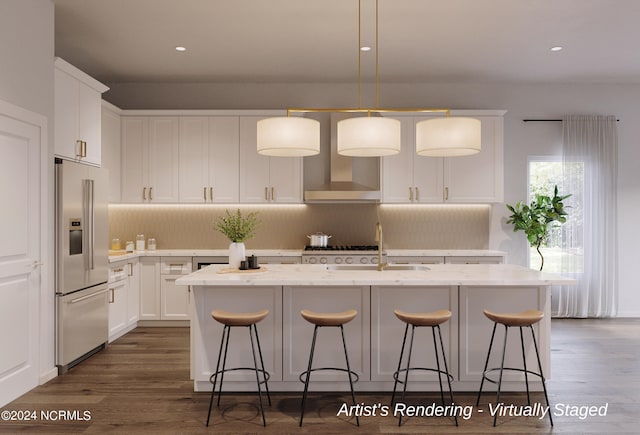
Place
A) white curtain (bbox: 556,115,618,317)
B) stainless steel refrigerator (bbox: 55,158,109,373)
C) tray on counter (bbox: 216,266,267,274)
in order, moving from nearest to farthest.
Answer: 1. tray on counter (bbox: 216,266,267,274)
2. stainless steel refrigerator (bbox: 55,158,109,373)
3. white curtain (bbox: 556,115,618,317)

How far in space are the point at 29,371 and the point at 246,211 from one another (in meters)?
3.28

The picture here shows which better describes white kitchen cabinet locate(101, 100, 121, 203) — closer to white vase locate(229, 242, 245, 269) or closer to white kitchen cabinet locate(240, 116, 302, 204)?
white kitchen cabinet locate(240, 116, 302, 204)

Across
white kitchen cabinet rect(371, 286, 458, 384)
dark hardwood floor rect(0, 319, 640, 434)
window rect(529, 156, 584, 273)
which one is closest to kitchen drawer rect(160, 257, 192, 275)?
dark hardwood floor rect(0, 319, 640, 434)

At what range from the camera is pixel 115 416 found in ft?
10.5

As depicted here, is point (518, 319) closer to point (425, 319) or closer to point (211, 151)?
point (425, 319)

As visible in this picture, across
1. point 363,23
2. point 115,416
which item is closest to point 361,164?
point 363,23

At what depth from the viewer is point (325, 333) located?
3.56 metres

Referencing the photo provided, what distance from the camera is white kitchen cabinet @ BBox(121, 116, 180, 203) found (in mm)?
6055

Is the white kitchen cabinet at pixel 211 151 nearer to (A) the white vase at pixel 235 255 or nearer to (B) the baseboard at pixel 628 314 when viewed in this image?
(A) the white vase at pixel 235 255

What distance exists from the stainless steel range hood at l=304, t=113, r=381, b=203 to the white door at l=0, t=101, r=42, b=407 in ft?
10.0

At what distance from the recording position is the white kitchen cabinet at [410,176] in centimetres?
605

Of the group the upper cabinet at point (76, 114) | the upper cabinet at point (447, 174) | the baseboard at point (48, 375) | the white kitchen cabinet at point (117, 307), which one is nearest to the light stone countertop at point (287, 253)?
the white kitchen cabinet at point (117, 307)

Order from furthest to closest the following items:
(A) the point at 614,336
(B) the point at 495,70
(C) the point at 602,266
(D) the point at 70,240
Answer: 1. (C) the point at 602,266
2. (B) the point at 495,70
3. (A) the point at 614,336
4. (D) the point at 70,240

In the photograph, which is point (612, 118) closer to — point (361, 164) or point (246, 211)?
point (361, 164)
